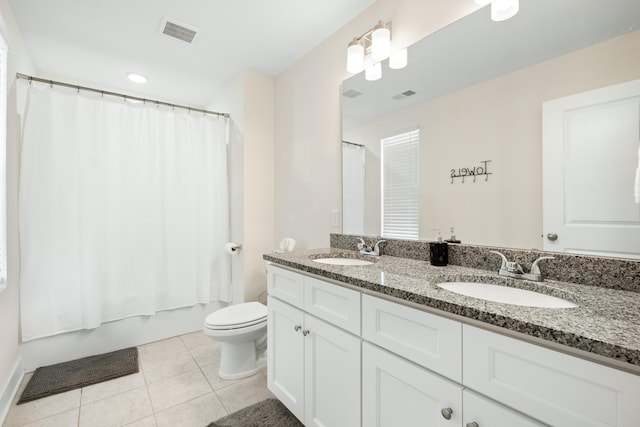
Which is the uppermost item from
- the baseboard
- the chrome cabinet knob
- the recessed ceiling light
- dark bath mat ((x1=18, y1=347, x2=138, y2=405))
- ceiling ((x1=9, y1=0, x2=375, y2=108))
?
ceiling ((x1=9, y1=0, x2=375, y2=108))

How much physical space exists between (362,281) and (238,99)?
7.57 feet

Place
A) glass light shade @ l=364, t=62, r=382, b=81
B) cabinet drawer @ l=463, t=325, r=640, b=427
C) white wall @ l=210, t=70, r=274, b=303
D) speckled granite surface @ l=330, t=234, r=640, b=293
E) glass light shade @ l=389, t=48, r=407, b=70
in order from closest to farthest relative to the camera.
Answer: cabinet drawer @ l=463, t=325, r=640, b=427
speckled granite surface @ l=330, t=234, r=640, b=293
glass light shade @ l=389, t=48, r=407, b=70
glass light shade @ l=364, t=62, r=382, b=81
white wall @ l=210, t=70, r=274, b=303

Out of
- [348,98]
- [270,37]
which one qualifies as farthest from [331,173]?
[270,37]

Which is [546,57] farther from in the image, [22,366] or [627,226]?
[22,366]

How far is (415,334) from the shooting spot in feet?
2.99

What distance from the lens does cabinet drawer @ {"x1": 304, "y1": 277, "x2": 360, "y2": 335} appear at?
1.13 m

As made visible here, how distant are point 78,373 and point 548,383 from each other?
275 cm

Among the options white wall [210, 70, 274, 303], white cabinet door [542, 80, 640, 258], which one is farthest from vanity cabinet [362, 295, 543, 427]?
white wall [210, 70, 274, 303]

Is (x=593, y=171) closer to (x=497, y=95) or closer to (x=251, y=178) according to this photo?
(x=497, y=95)

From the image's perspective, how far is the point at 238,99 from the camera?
8.98ft

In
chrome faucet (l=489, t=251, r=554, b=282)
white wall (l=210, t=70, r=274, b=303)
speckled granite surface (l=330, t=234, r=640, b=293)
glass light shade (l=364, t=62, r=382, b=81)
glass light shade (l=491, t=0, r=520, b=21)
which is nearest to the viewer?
speckled granite surface (l=330, t=234, r=640, b=293)

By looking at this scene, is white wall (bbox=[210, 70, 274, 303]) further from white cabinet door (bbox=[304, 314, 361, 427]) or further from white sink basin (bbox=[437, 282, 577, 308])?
white sink basin (bbox=[437, 282, 577, 308])

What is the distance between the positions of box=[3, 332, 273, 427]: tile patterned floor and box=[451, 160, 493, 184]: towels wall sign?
171 centimetres

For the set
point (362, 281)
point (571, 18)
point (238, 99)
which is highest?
point (238, 99)
